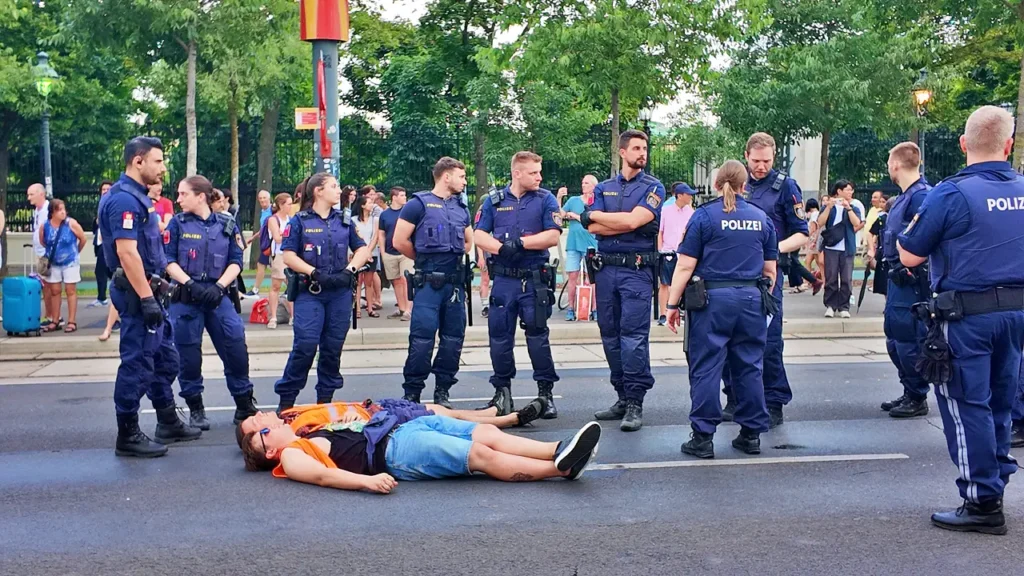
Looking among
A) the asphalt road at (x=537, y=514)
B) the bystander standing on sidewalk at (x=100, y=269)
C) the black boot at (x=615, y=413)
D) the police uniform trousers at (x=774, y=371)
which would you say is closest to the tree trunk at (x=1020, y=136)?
the asphalt road at (x=537, y=514)

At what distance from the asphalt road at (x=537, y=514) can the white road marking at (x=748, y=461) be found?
0.8 inches

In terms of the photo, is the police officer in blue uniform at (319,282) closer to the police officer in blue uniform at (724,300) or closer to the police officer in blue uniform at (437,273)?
the police officer in blue uniform at (437,273)

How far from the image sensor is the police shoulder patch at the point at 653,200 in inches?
310

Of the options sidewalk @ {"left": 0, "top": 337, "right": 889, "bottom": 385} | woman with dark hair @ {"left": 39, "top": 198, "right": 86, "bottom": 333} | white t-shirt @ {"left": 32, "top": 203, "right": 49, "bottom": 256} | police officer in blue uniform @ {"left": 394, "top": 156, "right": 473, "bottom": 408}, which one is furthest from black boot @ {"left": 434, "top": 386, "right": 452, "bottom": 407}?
white t-shirt @ {"left": 32, "top": 203, "right": 49, "bottom": 256}

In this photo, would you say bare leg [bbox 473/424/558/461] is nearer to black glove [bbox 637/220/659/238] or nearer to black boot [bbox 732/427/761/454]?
black boot [bbox 732/427/761/454]

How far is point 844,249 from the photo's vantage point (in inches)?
576

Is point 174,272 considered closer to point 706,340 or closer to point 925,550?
point 706,340

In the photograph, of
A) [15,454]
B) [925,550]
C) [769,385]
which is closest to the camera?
[925,550]

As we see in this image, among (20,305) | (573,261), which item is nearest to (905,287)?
(573,261)

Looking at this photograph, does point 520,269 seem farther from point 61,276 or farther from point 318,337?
point 61,276

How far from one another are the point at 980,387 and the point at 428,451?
3.05 meters

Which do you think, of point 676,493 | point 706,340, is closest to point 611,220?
point 706,340

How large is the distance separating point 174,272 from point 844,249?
994cm

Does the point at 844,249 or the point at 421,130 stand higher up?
the point at 421,130
